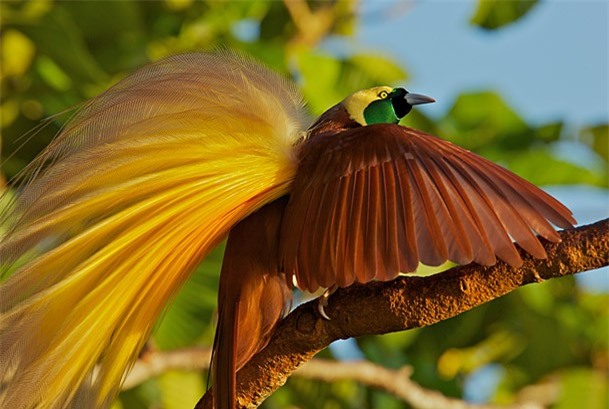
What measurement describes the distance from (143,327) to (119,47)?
101 inches

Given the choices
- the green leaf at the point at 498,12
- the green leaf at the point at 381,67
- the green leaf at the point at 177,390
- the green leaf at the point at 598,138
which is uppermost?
the green leaf at the point at 498,12

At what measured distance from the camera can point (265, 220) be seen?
1.84 meters

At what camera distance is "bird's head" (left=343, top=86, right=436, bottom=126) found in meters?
2.18

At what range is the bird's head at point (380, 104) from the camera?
2184 millimetres

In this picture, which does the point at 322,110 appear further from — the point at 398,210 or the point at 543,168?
the point at 398,210

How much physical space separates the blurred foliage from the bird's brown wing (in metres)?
1.86

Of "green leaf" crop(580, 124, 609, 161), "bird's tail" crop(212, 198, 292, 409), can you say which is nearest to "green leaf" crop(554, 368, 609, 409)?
"green leaf" crop(580, 124, 609, 161)

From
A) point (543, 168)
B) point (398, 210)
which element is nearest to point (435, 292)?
point (398, 210)

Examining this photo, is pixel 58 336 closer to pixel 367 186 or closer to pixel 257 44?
pixel 367 186

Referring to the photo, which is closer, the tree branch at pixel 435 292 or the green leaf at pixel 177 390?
the tree branch at pixel 435 292

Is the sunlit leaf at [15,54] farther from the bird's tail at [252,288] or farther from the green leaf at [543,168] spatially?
the bird's tail at [252,288]

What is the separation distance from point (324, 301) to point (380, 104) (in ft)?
2.05

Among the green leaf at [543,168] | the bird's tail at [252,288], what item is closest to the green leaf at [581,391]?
the green leaf at [543,168]

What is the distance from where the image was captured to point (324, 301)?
1.75 metres
